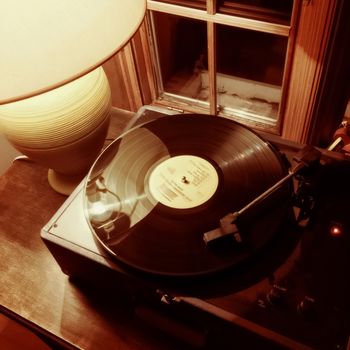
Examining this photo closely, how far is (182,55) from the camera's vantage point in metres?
1.21

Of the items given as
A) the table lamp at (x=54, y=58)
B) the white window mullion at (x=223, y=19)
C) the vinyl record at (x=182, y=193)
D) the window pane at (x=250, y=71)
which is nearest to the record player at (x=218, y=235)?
the vinyl record at (x=182, y=193)

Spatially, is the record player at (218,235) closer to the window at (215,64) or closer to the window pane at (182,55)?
the window at (215,64)

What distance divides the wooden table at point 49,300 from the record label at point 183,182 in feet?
0.80

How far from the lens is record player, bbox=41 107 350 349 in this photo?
0.62 metres

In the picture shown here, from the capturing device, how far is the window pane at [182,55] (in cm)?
112

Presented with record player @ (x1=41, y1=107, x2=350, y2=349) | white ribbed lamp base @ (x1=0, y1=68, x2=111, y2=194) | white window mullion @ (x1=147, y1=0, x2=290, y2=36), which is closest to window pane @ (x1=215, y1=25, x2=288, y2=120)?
white window mullion @ (x1=147, y1=0, x2=290, y2=36)

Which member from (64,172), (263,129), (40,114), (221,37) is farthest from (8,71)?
(221,37)

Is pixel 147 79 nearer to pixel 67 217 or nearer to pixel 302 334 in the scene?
pixel 67 217

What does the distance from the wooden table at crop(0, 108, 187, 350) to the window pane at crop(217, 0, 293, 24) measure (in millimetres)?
567

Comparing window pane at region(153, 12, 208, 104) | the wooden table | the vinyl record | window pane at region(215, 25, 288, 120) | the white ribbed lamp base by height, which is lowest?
the wooden table

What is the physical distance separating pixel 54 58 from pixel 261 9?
50 centimetres

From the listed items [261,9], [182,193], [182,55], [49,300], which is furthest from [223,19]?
[49,300]

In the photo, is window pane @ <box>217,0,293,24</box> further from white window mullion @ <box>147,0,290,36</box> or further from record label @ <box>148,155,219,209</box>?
record label @ <box>148,155,219,209</box>

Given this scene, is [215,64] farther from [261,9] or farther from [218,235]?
[218,235]
